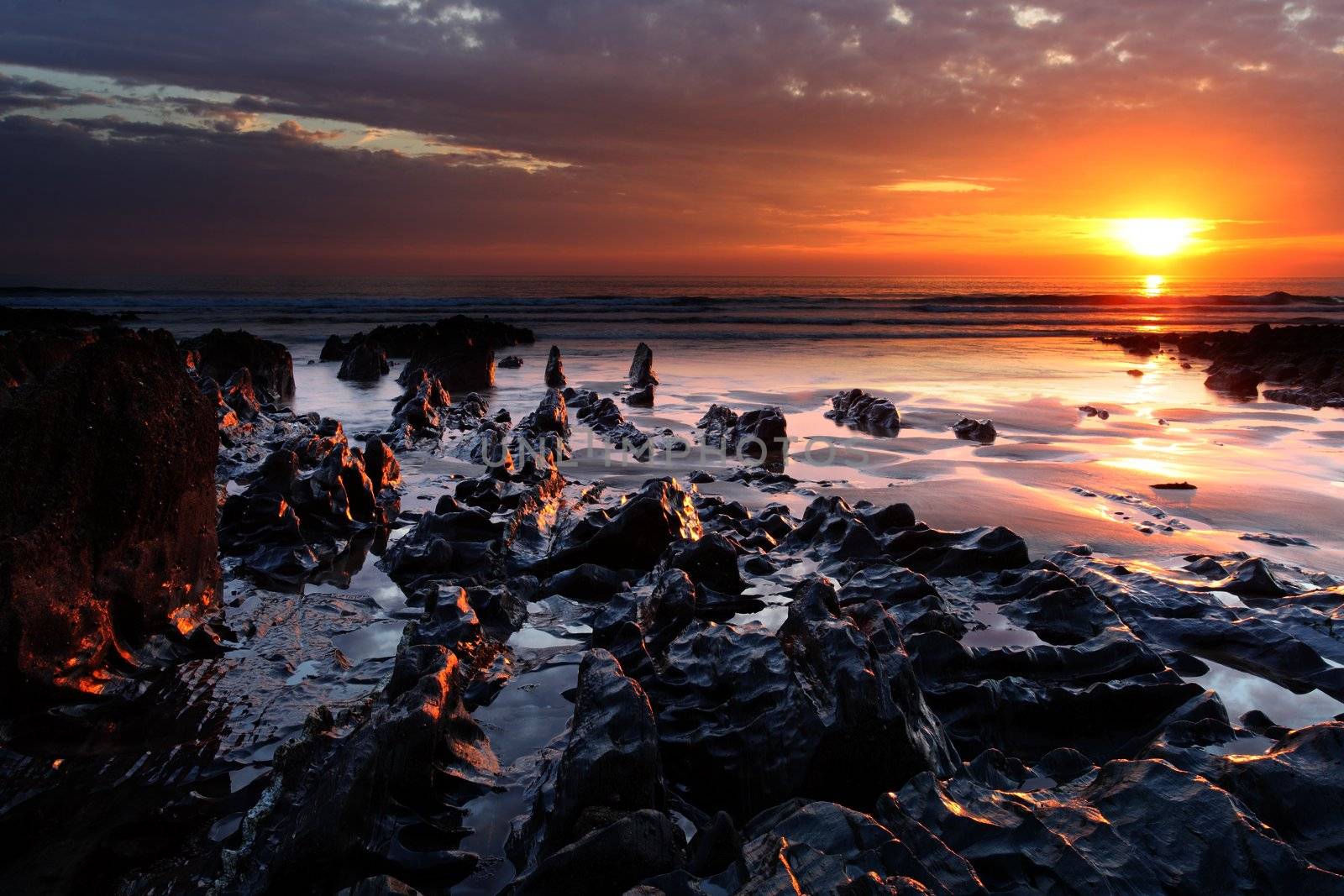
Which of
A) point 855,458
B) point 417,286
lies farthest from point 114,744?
point 417,286

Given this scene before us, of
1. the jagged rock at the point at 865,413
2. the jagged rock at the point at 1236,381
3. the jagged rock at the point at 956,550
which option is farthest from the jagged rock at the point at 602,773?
the jagged rock at the point at 1236,381

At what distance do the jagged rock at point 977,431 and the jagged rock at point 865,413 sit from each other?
2.43 ft

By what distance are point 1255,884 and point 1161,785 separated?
0.33 meters

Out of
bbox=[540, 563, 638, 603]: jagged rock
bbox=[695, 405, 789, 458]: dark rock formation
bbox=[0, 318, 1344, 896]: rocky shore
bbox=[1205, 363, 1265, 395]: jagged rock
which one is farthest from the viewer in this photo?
bbox=[1205, 363, 1265, 395]: jagged rock

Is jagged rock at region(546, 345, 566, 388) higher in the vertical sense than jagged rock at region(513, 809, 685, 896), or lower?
higher

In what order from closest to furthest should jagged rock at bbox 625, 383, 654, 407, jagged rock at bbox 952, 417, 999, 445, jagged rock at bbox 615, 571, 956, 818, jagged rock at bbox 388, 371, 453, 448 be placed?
1. jagged rock at bbox 615, 571, 956, 818
2. jagged rock at bbox 388, 371, 453, 448
3. jagged rock at bbox 952, 417, 999, 445
4. jagged rock at bbox 625, 383, 654, 407

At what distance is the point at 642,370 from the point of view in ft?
49.7

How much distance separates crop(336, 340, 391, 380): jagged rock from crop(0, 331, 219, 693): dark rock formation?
1230cm

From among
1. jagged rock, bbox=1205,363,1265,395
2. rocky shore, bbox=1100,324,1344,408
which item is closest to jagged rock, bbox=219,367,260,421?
rocky shore, bbox=1100,324,1344,408

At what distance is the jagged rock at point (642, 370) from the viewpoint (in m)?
14.7

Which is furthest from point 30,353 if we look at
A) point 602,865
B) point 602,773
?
point 602,865

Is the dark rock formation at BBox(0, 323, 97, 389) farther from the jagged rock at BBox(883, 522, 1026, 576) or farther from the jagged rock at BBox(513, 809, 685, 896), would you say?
the jagged rock at BBox(883, 522, 1026, 576)

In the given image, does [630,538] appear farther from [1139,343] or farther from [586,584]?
[1139,343]

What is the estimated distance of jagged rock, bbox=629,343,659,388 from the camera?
14.7 metres
